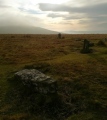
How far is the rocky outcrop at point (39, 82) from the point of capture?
14844 millimetres

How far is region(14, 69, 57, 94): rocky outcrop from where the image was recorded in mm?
14844

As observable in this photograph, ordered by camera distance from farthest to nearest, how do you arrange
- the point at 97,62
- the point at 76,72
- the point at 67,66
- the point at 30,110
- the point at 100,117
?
the point at 97,62
the point at 67,66
the point at 76,72
the point at 30,110
the point at 100,117

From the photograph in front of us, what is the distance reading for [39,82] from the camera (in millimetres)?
15383

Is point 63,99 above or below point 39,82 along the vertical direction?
below

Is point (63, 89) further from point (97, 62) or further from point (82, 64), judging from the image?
point (97, 62)

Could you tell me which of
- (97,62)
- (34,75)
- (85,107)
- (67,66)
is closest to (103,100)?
(85,107)

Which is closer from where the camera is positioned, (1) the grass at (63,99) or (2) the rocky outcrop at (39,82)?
(1) the grass at (63,99)

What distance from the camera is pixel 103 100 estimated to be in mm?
15297

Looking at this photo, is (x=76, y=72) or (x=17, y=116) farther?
(x=76, y=72)

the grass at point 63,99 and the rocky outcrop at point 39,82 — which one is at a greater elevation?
the rocky outcrop at point 39,82

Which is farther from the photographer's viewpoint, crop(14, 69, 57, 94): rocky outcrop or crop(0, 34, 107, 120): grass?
crop(14, 69, 57, 94): rocky outcrop

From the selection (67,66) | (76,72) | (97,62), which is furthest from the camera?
(97,62)

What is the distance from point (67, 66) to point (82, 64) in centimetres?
242

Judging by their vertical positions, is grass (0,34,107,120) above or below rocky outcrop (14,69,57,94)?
below
